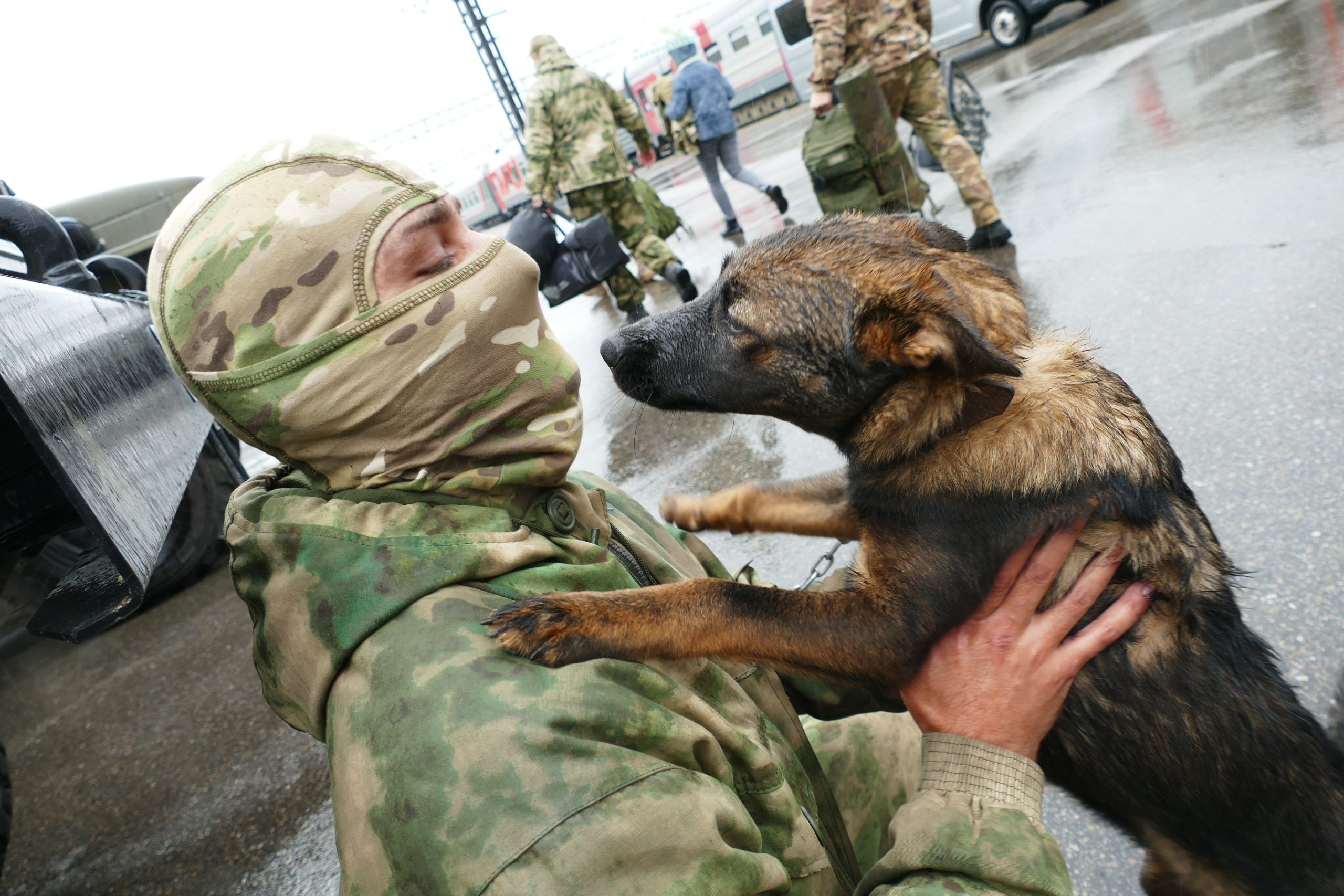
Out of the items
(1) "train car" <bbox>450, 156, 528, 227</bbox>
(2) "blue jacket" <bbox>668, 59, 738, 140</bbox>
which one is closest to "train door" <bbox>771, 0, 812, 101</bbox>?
(2) "blue jacket" <bbox>668, 59, 738, 140</bbox>

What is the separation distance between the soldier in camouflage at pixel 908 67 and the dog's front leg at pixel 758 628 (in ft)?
17.9

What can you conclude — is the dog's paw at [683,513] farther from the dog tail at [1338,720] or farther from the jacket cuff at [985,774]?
the dog tail at [1338,720]

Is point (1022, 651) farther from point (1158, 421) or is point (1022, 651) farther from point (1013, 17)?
point (1013, 17)

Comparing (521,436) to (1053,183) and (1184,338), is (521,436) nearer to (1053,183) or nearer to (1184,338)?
(1184,338)

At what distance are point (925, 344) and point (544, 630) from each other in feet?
3.56

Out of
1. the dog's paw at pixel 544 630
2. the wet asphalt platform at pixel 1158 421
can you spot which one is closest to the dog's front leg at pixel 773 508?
the dog's paw at pixel 544 630

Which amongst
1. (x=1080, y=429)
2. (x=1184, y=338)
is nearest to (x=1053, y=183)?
(x=1184, y=338)

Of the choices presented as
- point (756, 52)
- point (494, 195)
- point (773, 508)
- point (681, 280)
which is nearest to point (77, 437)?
point (773, 508)

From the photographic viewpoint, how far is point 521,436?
1.75 meters

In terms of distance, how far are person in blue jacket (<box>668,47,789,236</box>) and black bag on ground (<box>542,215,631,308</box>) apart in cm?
401

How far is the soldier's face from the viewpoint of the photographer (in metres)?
1.68

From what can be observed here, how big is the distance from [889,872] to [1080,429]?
3.78 ft

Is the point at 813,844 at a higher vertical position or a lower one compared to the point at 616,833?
lower

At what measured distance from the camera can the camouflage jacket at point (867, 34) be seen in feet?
22.4
